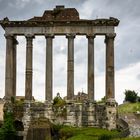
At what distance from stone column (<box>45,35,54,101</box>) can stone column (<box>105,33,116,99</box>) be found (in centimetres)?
539

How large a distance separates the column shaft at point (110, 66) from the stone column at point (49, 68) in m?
5.39

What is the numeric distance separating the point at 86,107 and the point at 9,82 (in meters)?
7.88

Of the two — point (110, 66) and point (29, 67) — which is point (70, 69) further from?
point (29, 67)

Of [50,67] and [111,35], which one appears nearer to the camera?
[50,67]

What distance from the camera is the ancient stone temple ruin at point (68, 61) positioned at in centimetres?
5688

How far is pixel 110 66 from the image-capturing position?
57844mm

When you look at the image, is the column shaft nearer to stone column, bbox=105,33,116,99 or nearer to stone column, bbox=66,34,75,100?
stone column, bbox=105,33,116,99

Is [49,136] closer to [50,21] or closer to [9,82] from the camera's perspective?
[9,82]

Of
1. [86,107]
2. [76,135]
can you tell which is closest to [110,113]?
[86,107]

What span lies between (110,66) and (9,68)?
9789 millimetres

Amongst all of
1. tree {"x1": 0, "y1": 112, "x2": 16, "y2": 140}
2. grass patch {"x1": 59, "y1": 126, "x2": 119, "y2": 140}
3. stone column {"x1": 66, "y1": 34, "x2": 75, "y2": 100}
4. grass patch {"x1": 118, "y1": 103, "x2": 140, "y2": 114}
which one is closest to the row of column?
stone column {"x1": 66, "y1": 34, "x2": 75, "y2": 100}

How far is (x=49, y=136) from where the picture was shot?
5359cm

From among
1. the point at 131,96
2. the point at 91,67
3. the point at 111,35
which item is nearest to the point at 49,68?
the point at 91,67

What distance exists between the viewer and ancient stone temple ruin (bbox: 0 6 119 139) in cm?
5688
